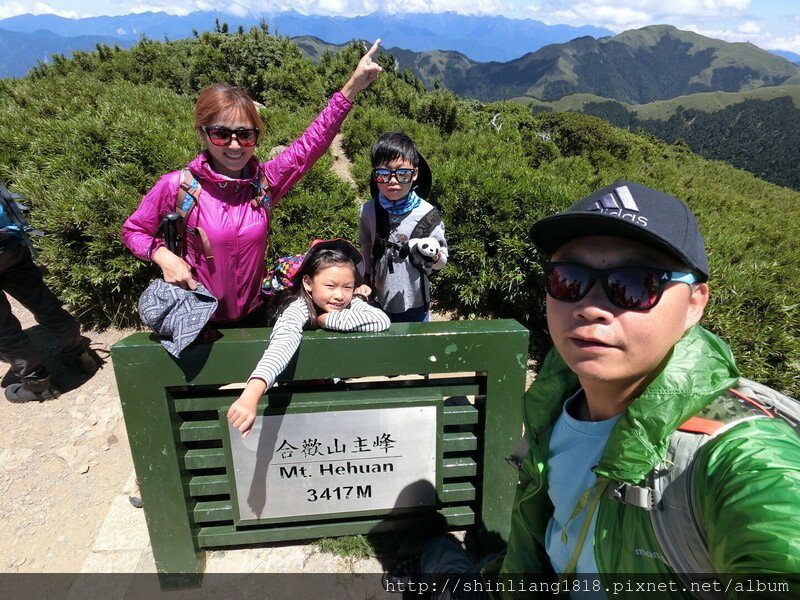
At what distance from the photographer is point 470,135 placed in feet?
27.6

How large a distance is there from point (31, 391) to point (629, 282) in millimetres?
4858

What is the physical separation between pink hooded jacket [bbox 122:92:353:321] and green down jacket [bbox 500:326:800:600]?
1980mm

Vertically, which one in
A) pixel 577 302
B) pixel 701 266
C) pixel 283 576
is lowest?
pixel 283 576

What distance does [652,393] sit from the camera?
1.08m

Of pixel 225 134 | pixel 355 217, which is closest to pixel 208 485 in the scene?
pixel 225 134

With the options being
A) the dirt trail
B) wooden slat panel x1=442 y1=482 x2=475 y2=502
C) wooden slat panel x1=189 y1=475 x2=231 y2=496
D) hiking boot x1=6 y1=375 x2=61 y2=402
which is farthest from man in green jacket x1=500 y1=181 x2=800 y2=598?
hiking boot x1=6 y1=375 x2=61 y2=402

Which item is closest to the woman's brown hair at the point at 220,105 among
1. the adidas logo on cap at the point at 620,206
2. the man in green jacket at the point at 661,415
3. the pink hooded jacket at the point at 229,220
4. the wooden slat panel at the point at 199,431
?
the pink hooded jacket at the point at 229,220

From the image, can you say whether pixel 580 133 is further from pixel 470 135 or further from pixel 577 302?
pixel 577 302

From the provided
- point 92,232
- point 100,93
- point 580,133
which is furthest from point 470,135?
point 580,133

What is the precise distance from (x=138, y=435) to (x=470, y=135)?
770cm

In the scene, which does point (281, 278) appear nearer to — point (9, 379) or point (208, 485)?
point (208, 485)

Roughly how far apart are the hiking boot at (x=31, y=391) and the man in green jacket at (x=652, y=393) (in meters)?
4.52

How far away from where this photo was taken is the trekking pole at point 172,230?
7.20 ft

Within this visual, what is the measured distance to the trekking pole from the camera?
7.20ft
